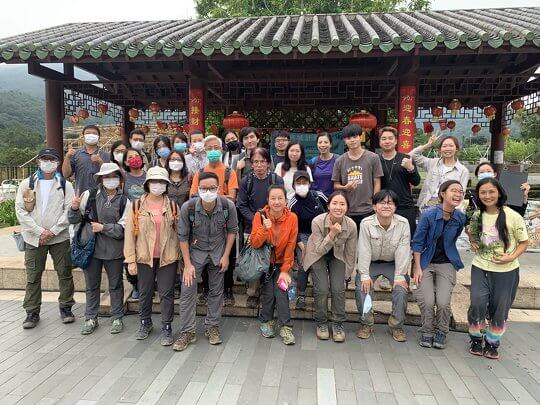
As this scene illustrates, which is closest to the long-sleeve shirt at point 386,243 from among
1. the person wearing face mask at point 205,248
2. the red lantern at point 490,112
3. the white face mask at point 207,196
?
the person wearing face mask at point 205,248

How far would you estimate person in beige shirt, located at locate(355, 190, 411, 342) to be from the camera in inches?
154

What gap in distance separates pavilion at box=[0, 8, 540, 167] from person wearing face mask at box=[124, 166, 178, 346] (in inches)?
89.0

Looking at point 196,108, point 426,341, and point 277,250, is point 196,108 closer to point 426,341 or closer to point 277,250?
point 277,250

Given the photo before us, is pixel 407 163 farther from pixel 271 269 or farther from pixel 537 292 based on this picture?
pixel 537 292

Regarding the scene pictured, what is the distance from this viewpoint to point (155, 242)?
3.87 metres

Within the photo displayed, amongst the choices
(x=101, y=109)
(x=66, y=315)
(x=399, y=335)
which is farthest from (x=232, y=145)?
(x=101, y=109)

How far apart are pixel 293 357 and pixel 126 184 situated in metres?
2.51

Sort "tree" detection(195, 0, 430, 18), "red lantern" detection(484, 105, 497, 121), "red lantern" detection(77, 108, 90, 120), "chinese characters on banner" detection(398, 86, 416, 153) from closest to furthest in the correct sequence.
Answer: "chinese characters on banner" detection(398, 86, 416, 153), "red lantern" detection(77, 108, 90, 120), "red lantern" detection(484, 105, 497, 121), "tree" detection(195, 0, 430, 18)

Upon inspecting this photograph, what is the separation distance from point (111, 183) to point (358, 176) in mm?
2613

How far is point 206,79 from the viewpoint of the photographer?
662 centimetres

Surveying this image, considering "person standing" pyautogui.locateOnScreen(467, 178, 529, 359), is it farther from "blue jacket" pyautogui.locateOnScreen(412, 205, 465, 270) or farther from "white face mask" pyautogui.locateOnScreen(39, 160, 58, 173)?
"white face mask" pyautogui.locateOnScreen(39, 160, 58, 173)

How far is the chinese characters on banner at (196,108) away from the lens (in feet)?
21.1

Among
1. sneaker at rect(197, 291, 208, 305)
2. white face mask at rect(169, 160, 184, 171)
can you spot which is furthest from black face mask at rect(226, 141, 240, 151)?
sneaker at rect(197, 291, 208, 305)

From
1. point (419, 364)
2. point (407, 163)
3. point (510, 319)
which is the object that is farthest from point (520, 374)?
point (407, 163)
